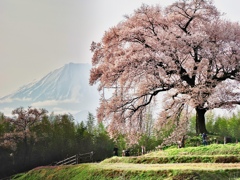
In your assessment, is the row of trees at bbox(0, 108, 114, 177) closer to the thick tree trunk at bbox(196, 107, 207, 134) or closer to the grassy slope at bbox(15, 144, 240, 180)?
the thick tree trunk at bbox(196, 107, 207, 134)

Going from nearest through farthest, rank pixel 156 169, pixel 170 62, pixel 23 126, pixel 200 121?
1. pixel 156 169
2. pixel 170 62
3. pixel 200 121
4. pixel 23 126

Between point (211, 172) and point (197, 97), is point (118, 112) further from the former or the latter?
point (211, 172)

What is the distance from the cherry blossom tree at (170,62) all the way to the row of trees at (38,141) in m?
16.6

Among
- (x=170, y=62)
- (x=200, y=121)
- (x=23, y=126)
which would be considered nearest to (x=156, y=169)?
(x=170, y=62)

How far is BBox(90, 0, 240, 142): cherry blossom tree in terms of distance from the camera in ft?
79.0

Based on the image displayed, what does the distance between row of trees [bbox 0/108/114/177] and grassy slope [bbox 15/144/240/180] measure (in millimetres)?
18133

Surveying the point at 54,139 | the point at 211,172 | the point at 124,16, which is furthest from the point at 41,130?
the point at 211,172

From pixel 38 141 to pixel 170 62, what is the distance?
22369mm

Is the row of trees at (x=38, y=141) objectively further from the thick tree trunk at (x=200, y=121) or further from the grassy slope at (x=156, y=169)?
the grassy slope at (x=156, y=169)

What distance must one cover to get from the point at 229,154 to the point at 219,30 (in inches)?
403

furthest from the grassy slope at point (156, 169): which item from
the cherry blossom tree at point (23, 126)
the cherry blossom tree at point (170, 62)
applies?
the cherry blossom tree at point (23, 126)

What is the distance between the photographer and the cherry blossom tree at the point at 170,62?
948 inches

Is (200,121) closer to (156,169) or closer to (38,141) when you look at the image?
(156,169)

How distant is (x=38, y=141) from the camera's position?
4288 centimetres
